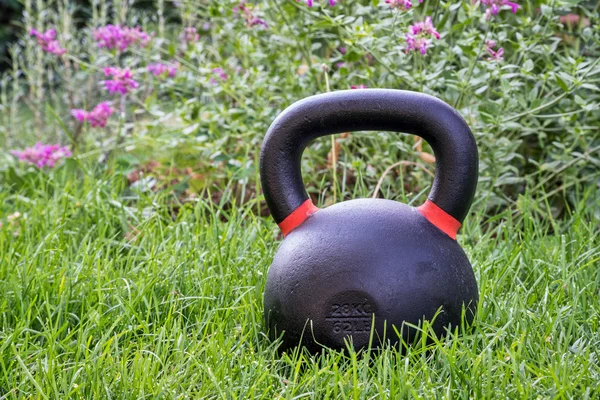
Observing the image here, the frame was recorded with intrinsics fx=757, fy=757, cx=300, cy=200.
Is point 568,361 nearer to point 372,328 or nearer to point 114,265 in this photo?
point 372,328

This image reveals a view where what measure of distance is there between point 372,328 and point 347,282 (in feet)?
0.33

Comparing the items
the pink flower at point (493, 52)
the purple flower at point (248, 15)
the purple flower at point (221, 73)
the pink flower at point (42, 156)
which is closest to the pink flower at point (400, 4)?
the pink flower at point (493, 52)

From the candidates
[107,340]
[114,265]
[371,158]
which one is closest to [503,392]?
[107,340]

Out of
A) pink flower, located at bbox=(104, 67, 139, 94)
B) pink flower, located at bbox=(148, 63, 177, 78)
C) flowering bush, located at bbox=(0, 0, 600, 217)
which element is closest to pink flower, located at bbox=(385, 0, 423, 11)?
flowering bush, located at bbox=(0, 0, 600, 217)

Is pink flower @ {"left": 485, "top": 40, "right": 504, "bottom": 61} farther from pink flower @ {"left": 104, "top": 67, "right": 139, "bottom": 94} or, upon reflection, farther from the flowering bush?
pink flower @ {"left": 104, "top": 67, "right": 139, "bottom": 94}

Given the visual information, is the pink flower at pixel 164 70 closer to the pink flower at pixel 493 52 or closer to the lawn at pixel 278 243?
the lawn at pixel 278 243

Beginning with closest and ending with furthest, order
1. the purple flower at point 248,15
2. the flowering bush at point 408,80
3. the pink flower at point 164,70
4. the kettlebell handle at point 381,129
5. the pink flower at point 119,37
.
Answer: the kettlebell handle at point 381,129 → the flowering bush at point 408,80 → the purple flower at point 248,15 → the pink flower at point 164,70 → the pink flower at point 119,37

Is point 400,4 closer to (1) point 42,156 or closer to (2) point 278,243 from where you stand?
(2) point 278,243

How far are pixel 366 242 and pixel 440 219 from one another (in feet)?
0.61

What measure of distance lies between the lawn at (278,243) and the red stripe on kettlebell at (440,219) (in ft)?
0.72

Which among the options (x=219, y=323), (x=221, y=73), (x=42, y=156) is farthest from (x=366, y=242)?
(x=42, y=156)

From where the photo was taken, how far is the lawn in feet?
4.78

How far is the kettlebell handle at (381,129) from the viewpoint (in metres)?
1.55

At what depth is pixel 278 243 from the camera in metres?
2.22
